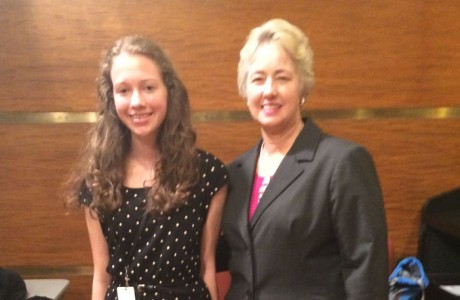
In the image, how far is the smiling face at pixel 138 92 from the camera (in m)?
1.51

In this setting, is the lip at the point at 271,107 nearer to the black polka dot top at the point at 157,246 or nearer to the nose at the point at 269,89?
the nose at the point at 269,89

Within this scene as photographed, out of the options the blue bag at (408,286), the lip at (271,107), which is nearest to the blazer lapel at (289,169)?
the lip at (271,107)

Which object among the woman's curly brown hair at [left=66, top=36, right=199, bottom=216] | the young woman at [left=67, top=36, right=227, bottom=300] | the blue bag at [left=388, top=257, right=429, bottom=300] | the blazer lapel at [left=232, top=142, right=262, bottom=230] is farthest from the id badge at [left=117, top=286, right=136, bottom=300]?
the blue bag at [left=388, top=257, right=429, bottom=300]

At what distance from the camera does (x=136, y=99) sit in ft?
4.92

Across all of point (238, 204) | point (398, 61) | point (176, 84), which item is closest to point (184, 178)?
point (238, 204)

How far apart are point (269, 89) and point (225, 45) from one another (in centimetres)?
99

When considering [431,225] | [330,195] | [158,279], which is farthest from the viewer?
[431,225]

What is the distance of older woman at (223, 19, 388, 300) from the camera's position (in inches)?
52.6

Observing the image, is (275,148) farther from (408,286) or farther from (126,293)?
(408,286)

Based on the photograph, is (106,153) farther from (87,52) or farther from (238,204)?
(87,52)

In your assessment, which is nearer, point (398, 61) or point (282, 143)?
point (282, 143)

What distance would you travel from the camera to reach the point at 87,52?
2381 millimetres

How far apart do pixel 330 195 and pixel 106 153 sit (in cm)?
75

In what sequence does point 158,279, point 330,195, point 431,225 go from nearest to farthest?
point 330,195 → point 158,279 → point 431,225
